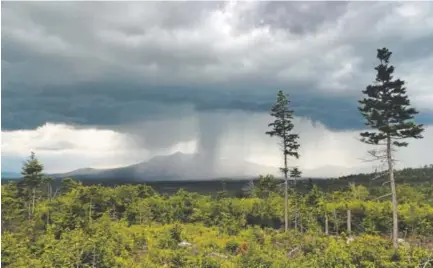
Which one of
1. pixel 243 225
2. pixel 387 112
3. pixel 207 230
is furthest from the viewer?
pixel 243 225

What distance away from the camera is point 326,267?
21.9 meters

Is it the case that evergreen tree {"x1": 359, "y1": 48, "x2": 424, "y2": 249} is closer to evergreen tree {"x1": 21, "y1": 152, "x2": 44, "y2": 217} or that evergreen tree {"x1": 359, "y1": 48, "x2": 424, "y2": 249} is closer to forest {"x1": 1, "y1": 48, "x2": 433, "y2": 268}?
forest {"x1": 1, "y1": 48, "x2": 433, "y2": 268}

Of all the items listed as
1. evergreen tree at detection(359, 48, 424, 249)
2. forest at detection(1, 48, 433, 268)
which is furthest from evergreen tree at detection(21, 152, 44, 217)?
evergreen tree at detection(359, 48, 424, 249)

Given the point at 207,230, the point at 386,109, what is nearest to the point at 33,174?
the point at 207,230

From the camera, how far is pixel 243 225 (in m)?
52.5

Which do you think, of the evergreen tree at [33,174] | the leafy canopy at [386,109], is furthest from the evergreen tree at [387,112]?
the evergreen tree at [33,174]

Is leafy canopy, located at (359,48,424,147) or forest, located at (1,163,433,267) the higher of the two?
leafy canopy, located at (359,48,424,147)

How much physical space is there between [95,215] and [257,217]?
68.6ft

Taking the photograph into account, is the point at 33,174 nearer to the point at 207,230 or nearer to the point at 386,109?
the point at 207,230

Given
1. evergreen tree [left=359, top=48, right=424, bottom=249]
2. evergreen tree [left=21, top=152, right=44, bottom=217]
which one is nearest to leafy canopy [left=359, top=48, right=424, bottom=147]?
evergreen tree [left=359, top=48, right=424, bottom=249]

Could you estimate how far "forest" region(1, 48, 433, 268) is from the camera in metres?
22.5

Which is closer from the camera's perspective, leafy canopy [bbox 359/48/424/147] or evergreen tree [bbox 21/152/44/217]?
leafy canopy [bbox 359/48/424/147]

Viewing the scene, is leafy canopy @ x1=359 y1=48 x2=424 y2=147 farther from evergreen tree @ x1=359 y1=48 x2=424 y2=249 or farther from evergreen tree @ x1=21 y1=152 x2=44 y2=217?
evergreen tree @ x1=21 y1=152 x2=44 y2=217

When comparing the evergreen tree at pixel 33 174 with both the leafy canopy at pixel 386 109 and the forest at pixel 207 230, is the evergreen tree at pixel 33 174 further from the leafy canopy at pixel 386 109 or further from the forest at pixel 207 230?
the leafy canopy at pixel 386 109
